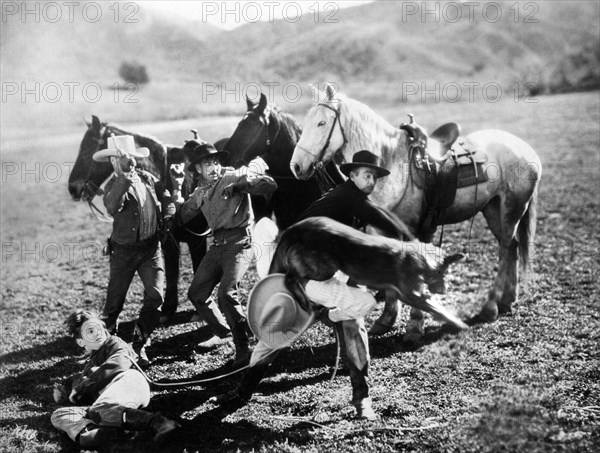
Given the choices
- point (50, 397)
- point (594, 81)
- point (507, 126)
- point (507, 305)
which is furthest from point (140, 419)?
point (594, 81)

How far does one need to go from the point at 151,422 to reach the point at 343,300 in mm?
1763

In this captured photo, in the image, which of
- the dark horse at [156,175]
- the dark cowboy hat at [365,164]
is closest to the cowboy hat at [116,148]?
the dark horse at [156,175]

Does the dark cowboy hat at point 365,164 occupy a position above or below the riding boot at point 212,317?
above

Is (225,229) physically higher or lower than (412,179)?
lower

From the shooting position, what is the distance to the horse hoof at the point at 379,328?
22.7 ft

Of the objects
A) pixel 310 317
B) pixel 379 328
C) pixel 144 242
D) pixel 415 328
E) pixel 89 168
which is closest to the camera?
pixel 310 317

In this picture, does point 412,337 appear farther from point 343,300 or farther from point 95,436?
point 95,436

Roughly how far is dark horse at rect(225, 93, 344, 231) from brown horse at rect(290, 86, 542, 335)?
0.72 m

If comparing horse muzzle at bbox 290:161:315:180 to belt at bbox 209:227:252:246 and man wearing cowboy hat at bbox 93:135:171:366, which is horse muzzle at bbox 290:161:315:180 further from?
man wearing cowboy hat at bbox 93:135:171:366

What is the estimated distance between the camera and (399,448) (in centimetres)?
461

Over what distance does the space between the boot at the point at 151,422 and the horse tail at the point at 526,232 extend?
4864 mm

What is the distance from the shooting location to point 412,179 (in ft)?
21.6

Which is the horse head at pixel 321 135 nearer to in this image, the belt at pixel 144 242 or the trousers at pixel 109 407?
the belt at pixel 144 242

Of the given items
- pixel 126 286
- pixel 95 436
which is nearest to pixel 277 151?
pixel 126 286
